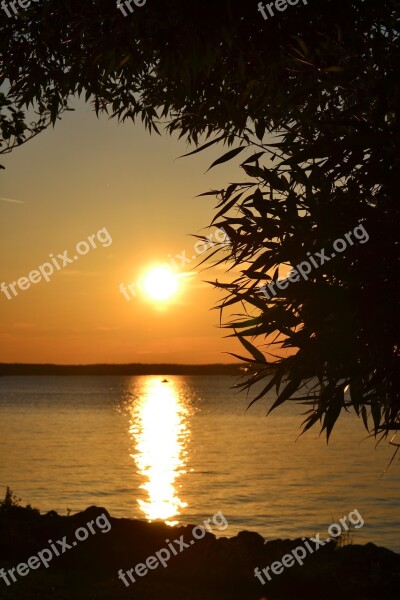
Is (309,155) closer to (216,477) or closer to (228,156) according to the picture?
(228,156)

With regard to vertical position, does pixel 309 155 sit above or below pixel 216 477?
above

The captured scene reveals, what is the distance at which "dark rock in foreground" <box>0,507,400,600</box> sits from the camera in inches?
599

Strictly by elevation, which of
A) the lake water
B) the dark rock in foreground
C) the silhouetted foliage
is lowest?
the lake water

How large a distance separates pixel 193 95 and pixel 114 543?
9.73m

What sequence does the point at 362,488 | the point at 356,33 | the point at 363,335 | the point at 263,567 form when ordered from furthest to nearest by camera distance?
the point at 362,488, the point at 263,567, the point at 356,33, the point at 363,335

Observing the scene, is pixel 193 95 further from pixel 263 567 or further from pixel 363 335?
pixel 263 567

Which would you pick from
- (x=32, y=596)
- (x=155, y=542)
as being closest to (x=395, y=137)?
(x=32, y=596)

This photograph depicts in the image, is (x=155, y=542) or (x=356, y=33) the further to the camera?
(x=155, y=542)

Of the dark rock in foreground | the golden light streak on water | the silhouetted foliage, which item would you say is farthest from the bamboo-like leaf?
the golden light streak on water

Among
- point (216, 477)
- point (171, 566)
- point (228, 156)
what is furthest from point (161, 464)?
point (228, 156)

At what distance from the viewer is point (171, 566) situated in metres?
16.5

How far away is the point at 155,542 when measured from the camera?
→ 57.9 feet

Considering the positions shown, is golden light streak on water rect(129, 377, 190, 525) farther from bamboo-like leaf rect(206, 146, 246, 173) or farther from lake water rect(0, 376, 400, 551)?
bamboo-like leaf rect(206, 146, 246, 173)

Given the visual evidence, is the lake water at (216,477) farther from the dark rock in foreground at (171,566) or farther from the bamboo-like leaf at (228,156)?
the bamboo-like leaf at (228,156)
